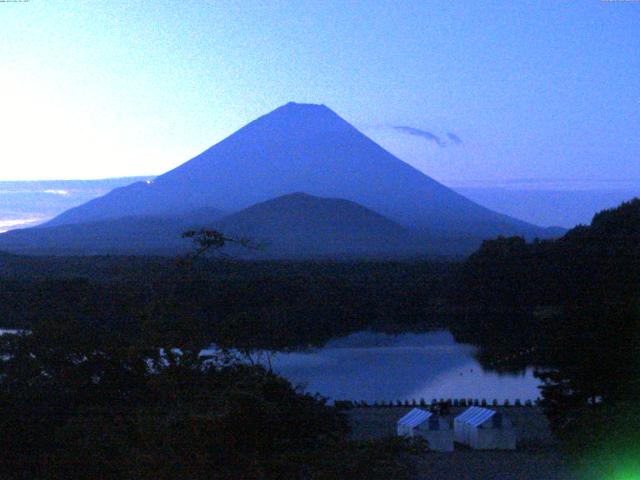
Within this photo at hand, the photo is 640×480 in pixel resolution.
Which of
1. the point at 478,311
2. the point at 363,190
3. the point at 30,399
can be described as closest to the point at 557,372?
the point at 478,311

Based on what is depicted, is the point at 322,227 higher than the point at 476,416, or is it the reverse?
the point at 322,227

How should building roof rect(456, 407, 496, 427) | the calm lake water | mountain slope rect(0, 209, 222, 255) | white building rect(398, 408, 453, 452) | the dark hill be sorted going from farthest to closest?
1. the dark hill
2. mountain slope rect(0, 209, 222, 255)
3. the calm lake water
4. building roof rect(456, 407, 496, 427)
5. white building rect(398, 408, 453, 452)

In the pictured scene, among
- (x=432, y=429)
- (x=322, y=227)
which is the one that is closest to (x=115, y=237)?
(x=322, y=227)

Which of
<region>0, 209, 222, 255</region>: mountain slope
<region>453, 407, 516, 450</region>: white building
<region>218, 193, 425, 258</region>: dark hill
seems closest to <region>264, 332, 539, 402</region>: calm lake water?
<region>453, 407, 516, 450</region>: white building

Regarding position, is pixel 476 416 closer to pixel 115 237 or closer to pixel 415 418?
pixel 415 418

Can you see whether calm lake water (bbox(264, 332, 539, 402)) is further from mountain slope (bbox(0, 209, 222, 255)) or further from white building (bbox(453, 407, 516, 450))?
mountain slope (bbox(0, 209, 222, 255))

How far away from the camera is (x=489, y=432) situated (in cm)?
Answer: 866

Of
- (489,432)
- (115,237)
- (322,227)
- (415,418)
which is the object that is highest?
(322,227)

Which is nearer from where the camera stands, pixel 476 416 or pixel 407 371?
pixel 476 416

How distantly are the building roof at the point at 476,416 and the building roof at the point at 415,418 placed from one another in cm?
45

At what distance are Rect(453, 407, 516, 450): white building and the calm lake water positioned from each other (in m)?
2.06

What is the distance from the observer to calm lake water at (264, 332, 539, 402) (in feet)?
36.6

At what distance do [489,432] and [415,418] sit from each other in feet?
2.41

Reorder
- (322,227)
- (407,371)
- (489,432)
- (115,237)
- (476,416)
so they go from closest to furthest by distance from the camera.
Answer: (489,432), (476,416), (407,371), (115,237), (322,227)
